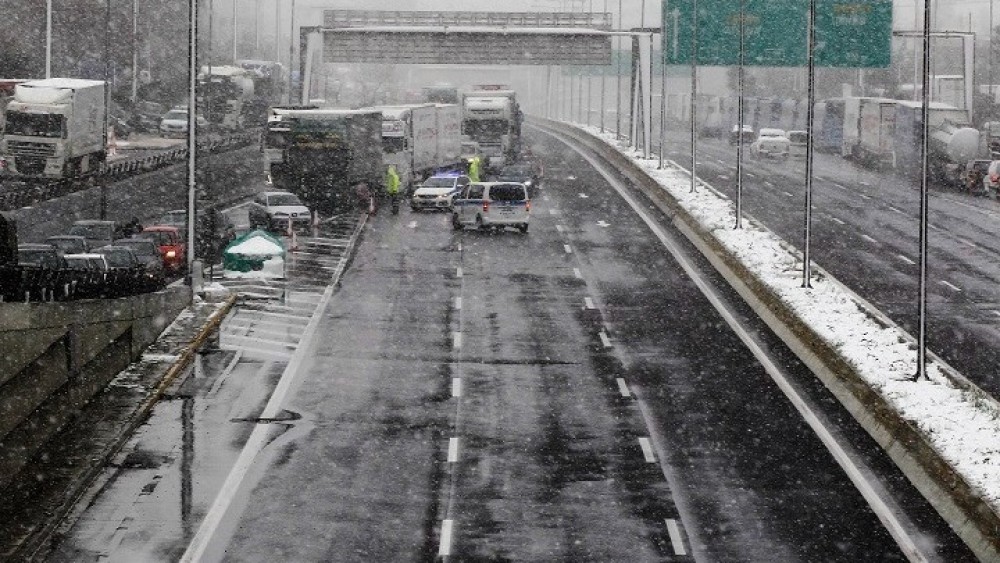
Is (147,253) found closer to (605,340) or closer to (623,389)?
(605,340)

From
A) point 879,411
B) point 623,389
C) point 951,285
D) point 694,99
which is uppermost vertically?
point 694,99

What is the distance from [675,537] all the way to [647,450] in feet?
18.1

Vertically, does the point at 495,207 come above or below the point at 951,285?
above

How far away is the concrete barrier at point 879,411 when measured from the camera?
2261 cm

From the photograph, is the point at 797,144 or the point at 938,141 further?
the point at 797,144

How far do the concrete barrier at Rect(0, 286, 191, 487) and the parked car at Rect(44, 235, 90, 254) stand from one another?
7639mm

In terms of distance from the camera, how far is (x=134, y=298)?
3816 centimetres

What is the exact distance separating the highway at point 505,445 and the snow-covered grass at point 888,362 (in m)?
0.96

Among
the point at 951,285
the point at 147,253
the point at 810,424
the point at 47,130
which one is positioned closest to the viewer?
the point at 810,424

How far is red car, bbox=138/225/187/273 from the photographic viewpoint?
50734 millimetres

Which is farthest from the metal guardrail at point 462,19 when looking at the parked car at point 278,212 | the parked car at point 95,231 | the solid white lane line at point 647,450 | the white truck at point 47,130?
the solid white lane line at point 647,450

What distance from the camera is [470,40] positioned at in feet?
350

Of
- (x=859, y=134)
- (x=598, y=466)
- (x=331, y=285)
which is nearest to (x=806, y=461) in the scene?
(x=598, y=466)

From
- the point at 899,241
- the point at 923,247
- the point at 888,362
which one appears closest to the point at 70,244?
the point at 888,362
